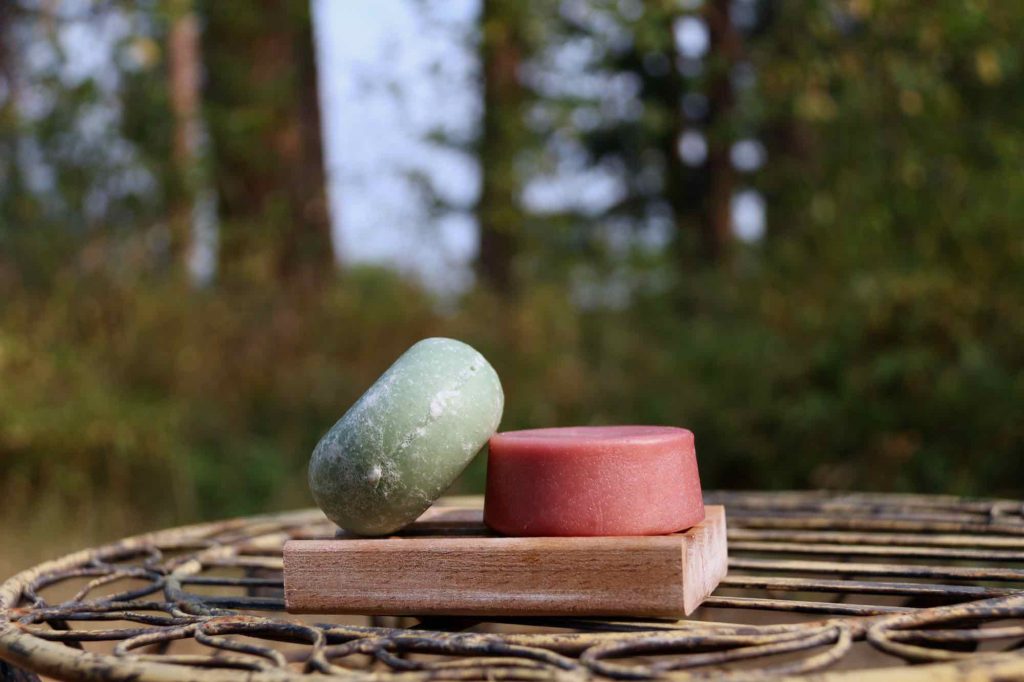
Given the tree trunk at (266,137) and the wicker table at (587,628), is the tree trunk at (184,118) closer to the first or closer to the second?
the tree trunk at (266,137)

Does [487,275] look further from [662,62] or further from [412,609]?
[412,609]

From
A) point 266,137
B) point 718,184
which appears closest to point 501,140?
point 266,137

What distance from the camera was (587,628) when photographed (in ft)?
3.81

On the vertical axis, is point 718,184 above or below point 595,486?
above

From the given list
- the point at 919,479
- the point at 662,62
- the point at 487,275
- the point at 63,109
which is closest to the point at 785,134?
the point at 662,62

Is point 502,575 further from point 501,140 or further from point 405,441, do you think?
point 501,140

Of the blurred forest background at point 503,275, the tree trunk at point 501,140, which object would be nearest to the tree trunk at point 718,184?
the blurred forest background at point 503,275

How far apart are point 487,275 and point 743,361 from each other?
2.78 meters

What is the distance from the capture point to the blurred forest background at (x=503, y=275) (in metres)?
3.95

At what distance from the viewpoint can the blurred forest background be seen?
13.0ft

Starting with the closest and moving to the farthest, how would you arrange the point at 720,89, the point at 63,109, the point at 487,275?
the point at 63,109 < the point at 487,275 < the point at 720,89

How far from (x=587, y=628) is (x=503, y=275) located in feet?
19.3

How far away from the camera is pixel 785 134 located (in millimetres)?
7910

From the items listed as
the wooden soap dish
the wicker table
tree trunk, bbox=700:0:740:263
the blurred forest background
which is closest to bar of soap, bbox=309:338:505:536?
the wooden soap dish
